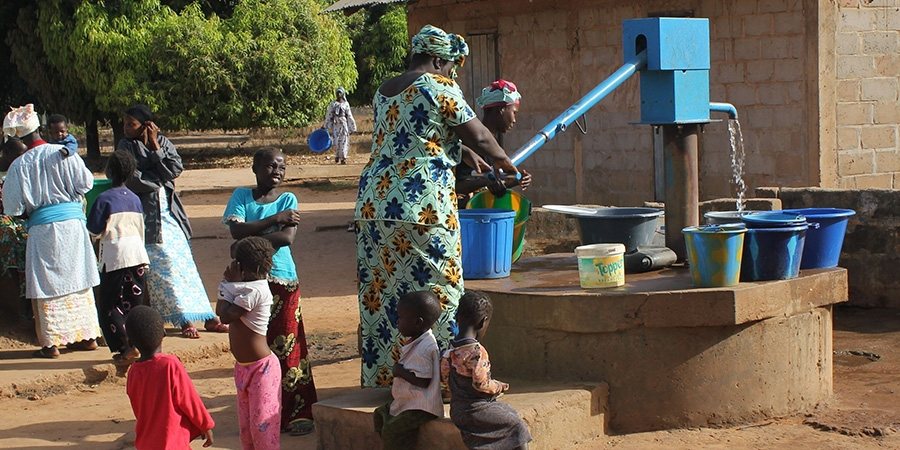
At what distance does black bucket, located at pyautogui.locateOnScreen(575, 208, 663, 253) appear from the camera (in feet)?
20.5

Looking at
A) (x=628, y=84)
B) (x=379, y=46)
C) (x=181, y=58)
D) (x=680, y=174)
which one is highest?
(x=379, y=46)

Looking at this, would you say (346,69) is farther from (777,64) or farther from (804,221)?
(804,221)

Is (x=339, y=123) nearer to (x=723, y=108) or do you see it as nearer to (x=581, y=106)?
(x=723, y=108)

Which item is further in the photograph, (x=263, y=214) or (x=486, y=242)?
(x=486, y=242)

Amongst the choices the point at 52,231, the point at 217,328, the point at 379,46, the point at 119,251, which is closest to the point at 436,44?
the point at 119,251

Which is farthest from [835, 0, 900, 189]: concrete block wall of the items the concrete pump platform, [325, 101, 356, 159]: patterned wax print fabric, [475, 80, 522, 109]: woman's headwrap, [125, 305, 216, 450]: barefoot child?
[325, 101, 356, 159]: patterned wax print fabric

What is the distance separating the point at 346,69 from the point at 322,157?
2.18m

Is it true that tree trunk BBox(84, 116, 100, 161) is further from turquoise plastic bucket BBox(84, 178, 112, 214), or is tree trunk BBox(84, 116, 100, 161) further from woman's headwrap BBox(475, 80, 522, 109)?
woman's headwrap BBox(475, 80, 522, 109)

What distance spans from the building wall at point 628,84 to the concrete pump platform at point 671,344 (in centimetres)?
519

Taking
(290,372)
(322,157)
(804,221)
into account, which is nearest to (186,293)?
(290,372)

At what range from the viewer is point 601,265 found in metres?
5.54

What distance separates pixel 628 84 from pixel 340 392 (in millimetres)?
6491

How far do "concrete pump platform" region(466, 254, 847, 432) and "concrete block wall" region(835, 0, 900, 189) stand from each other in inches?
208

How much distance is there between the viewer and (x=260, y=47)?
25703mm
